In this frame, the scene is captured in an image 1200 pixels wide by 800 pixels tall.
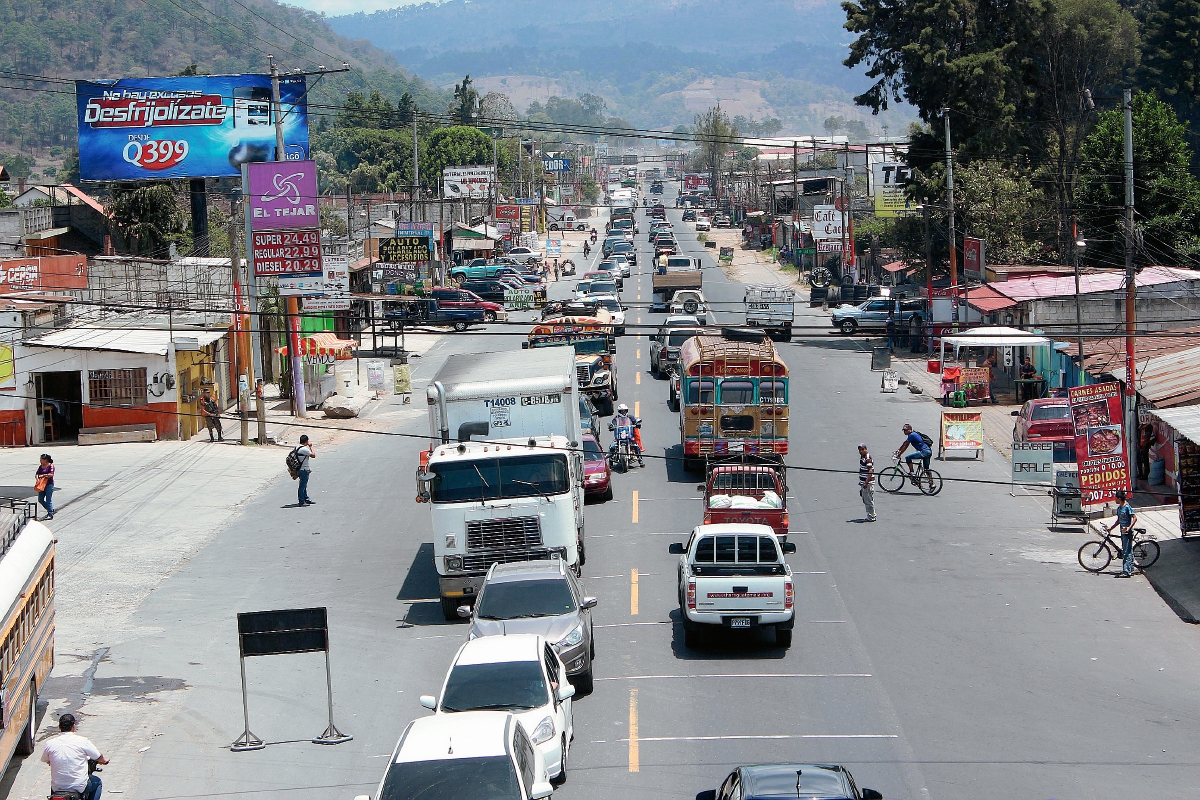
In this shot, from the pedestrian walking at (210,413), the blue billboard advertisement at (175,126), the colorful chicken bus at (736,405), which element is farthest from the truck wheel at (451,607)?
the blue billboard advertisement at (175,126)

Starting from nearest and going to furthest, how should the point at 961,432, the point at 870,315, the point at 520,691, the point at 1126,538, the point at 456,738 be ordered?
the point at 456,738, the point at 520,691, the point at 1126,538, the point at 961,432, the point at 870,315

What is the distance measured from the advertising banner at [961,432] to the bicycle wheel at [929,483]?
3.18 meters

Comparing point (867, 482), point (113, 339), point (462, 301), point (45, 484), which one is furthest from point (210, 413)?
point (462, 301)

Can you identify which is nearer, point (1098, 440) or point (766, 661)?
point (766, 661)

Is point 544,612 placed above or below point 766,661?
above

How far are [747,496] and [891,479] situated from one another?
7.55 metres

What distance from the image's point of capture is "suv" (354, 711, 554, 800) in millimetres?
10992

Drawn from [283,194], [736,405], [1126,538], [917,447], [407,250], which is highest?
[283,194]

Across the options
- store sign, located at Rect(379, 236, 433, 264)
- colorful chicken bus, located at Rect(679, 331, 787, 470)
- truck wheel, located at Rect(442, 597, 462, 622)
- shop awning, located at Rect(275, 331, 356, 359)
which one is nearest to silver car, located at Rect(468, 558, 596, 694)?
truck wheel, located at Rect(442, 597, 462, 622)

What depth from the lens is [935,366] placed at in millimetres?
47188

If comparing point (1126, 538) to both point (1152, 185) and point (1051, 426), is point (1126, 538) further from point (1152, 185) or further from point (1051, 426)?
point (1152, 185)

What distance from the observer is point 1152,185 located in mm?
51531

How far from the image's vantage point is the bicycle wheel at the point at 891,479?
31031 millimetres

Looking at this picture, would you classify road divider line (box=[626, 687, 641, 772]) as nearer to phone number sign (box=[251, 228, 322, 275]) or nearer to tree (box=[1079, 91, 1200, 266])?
phone number sign (box=[251, 228, 322, 275])
